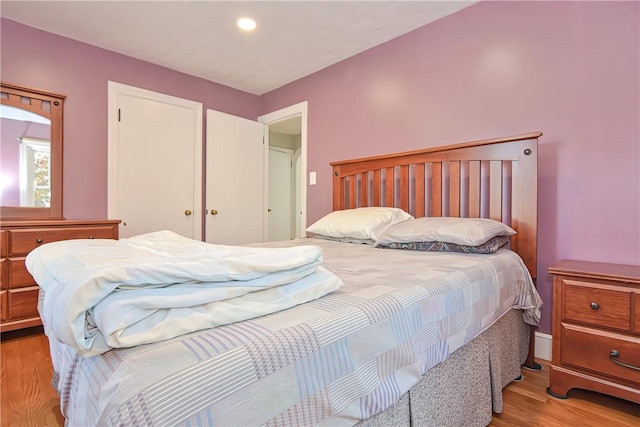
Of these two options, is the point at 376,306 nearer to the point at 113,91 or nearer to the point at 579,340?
the point at 579,340

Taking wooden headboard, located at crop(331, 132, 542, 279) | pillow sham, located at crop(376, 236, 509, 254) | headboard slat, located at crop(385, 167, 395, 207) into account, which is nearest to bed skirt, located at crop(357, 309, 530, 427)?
pillow sham, located at crop(376, 236, 509, 254)

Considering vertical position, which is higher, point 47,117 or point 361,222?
point 47,117

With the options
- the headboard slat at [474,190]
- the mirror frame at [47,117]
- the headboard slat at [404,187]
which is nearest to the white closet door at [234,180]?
the mirror frame at [47,117]

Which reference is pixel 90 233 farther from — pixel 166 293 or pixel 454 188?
pixel 454 188

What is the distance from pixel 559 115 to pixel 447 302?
5.24 ft

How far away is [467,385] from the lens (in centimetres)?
120

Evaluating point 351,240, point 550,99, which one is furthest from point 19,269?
point 550,99

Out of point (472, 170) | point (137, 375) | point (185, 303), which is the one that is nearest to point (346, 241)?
point (472, 170)

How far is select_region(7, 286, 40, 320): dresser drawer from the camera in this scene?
7.27 feet

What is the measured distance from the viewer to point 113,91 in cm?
295

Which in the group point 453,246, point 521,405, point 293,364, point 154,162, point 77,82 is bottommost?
point 521,405

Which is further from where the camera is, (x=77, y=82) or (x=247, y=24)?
(x=77, y=82)

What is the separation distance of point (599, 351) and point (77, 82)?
3978 mm

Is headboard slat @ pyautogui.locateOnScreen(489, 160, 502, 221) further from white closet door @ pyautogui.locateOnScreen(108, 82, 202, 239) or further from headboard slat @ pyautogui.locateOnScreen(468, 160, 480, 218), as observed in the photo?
white closet door @ pyautogui.locateOnScreen(108, 82, 202, 239)
